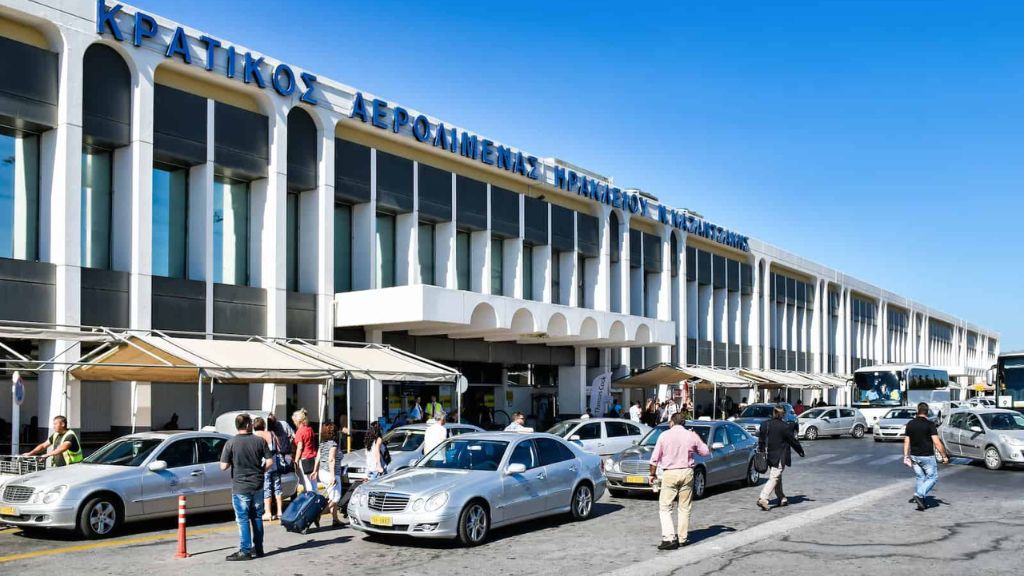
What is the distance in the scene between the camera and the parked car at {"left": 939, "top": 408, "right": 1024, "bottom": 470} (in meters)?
23.7

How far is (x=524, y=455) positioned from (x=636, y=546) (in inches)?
88.4

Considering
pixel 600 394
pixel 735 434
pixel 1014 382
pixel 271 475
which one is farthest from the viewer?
pixel 600 394

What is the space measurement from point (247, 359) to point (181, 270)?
5448 millimetres

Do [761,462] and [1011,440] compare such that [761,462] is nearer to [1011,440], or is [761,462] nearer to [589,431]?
[589,431]

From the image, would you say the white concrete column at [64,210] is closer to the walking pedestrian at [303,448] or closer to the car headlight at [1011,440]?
the walking pedestrian at [303,448]

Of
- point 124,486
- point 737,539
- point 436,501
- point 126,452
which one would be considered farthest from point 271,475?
point 737,539

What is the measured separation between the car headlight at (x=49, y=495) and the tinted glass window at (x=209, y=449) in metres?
2.25

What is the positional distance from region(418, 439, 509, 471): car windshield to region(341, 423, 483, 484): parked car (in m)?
3.23

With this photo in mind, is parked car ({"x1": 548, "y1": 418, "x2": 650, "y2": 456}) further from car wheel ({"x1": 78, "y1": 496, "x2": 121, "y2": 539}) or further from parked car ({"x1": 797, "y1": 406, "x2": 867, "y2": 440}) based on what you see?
parked car ({"x1": 797, "y1": 406, "x2": 867, "y2": 440})

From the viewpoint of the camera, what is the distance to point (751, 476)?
20141 mm

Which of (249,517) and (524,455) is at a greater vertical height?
(524,455)

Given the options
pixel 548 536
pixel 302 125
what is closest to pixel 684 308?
pixel 302 125

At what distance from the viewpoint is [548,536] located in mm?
13750

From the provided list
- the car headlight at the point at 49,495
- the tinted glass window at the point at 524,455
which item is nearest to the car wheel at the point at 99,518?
the car headlight at the point at 49,495
